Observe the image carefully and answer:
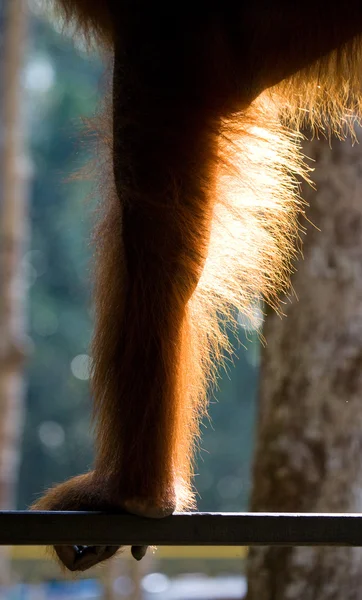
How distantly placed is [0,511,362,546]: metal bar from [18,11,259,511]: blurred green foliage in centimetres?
988

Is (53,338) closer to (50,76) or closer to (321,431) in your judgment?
(50,76)

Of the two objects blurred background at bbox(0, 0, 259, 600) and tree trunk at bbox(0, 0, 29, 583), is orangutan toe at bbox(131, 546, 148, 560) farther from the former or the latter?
blurred background at bbox(0, 0, 259, 600)

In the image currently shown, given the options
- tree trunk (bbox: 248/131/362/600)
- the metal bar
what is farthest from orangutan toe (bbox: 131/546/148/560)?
tree trunk (bbox: 248/131/362/600)

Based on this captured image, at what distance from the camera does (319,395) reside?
7.02ft

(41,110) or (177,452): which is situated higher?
(41,110)

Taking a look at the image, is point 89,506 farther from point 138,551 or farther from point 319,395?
point 319,395

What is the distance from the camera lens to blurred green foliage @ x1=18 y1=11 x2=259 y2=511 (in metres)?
11.3

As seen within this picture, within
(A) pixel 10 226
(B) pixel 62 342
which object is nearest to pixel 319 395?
(A) pixel 10 226

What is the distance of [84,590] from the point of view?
856 cm

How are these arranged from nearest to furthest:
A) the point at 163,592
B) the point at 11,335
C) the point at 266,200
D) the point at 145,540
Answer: the point at 145,540
the point at 266,200
the point at 11,335
the point at 163,592

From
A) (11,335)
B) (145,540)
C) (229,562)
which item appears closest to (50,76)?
(229,562)

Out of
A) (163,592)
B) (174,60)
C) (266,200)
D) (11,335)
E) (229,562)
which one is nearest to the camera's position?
(174,60)

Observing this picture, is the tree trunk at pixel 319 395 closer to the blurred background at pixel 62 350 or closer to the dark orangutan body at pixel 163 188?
the dark orangutan body at pixel 163 188

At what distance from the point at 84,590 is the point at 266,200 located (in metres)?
7.66
